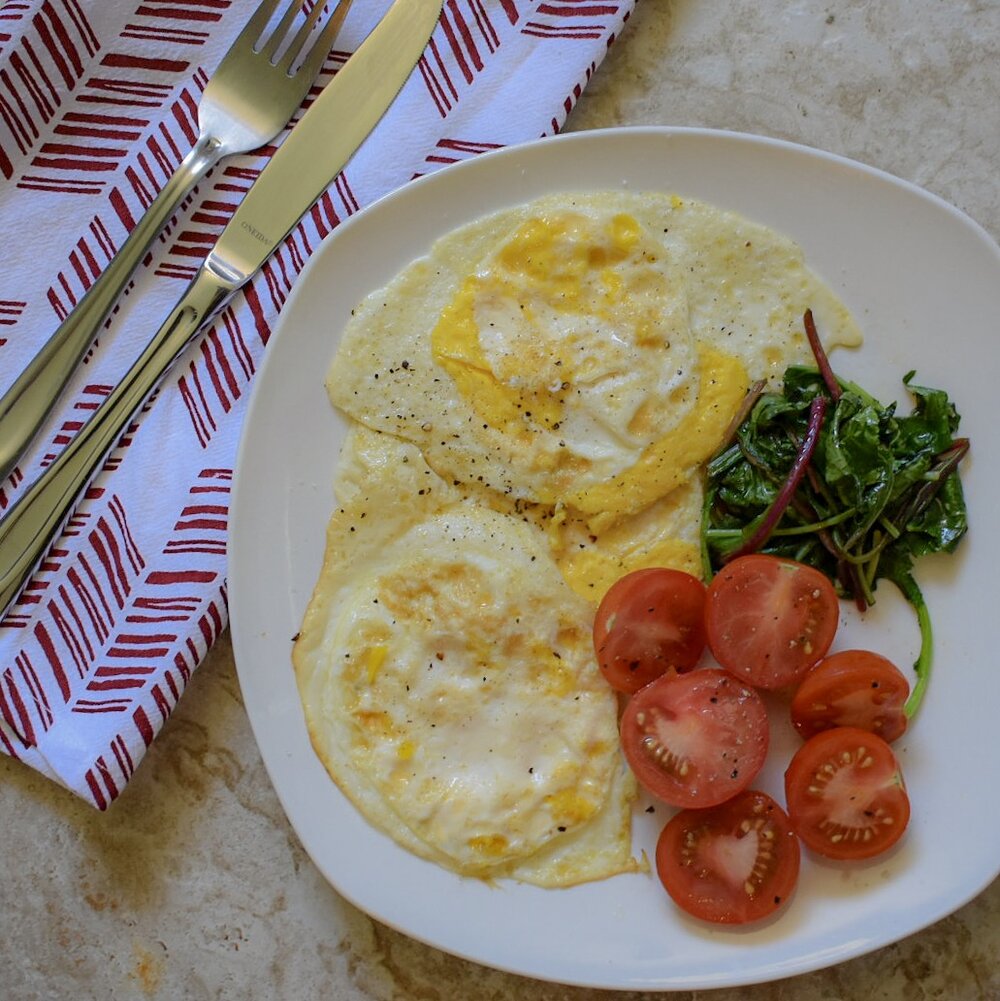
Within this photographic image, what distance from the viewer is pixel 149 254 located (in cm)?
336

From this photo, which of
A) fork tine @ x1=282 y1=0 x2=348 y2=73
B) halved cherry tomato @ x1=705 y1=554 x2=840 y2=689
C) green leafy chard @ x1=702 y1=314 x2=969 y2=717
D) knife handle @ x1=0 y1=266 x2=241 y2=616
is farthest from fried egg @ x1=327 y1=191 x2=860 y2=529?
fork tine @ x1=282 y1=0 x2=348 y2=73

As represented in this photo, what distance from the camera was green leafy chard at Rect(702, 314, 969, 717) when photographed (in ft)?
9.90

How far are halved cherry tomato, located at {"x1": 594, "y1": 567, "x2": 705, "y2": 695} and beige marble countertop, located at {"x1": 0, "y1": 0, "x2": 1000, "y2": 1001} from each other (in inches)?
47.5

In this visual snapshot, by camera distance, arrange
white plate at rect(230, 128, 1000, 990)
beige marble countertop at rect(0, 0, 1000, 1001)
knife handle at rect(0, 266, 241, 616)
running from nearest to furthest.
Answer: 1. white plate at rect(230, 128, 1000, 990)
2. knife handle at rect(0, 266, 241, 616)
3. beige marble countertop at rect(0, 0, 1000, 1001)

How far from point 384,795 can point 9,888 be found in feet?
4.78

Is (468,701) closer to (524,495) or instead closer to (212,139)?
(524,495)

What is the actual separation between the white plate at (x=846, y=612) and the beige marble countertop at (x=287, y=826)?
366mm

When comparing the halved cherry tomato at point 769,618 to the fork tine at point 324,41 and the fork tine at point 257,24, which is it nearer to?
the fork tine at point 324,41

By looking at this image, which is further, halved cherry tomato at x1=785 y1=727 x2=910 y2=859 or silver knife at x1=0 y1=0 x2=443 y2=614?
silver knife at x1=0 y1=0 x2=443 y2=614

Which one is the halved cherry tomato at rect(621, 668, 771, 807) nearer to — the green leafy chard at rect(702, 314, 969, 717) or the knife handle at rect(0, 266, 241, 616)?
the green leafy chard at rect(702, 314, 969, 717)

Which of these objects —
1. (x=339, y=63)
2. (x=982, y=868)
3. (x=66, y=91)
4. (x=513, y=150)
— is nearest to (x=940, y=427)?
(x=982, y=868)

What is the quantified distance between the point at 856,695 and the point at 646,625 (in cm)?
68

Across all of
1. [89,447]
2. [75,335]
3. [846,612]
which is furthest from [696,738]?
[75,335]

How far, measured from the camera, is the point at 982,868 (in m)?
2.93
